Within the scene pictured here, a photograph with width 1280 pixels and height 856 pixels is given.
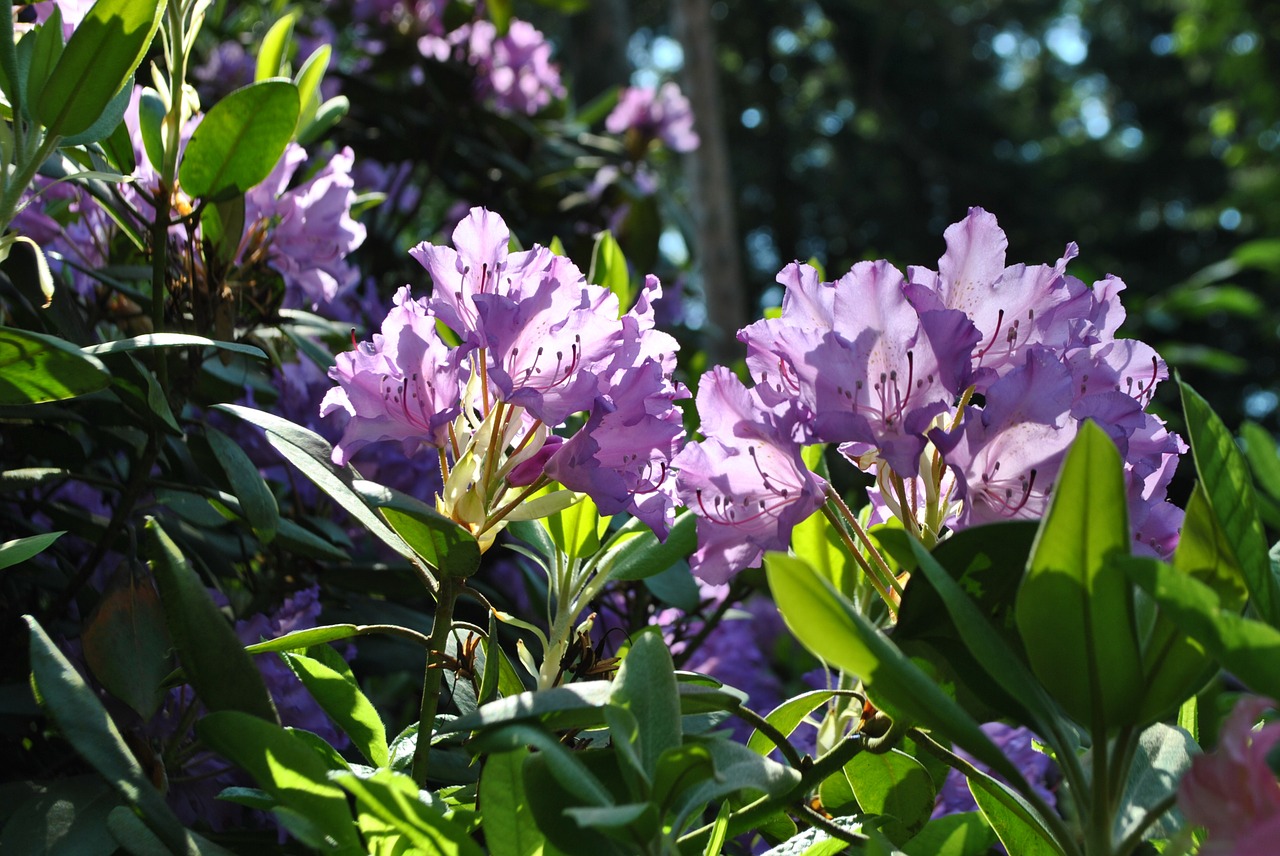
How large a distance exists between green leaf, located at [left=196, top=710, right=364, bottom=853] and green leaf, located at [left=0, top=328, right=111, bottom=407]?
251 mm

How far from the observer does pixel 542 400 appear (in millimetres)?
670

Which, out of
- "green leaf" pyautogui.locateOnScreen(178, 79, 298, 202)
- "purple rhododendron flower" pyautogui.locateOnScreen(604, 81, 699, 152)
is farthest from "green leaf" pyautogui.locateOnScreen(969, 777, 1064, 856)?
"purple rhododendron flower" pyautogui.locateOnScreen(604, 81, 699, 152)

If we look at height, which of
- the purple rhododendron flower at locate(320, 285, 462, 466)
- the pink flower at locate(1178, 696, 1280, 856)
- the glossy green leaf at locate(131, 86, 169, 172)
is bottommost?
the pink flower at locate(1178, 696, 1280, 856)

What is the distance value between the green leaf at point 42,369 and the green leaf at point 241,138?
266mm

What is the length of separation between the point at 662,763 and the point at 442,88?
75.1 inches

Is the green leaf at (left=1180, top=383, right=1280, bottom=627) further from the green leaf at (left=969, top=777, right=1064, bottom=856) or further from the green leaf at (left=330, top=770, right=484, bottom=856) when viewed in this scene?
the green leaf at (left=330, top=770, right=484, bottom=856)

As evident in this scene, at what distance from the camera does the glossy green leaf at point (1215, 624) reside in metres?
0.47

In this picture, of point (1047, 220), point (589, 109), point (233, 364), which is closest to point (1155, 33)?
point (1047, 220)

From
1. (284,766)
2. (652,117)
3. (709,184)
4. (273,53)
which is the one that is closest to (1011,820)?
(284,766)

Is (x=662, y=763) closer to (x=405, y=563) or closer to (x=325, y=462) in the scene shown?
(x=325, y=462)

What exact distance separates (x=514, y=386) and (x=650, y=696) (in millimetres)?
224

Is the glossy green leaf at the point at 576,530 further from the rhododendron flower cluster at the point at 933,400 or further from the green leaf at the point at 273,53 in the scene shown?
the green leaf at the point at 273,53

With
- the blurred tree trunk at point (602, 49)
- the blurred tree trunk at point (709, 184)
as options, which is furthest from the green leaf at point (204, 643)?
the blurred tree trunk at point (602, 49)

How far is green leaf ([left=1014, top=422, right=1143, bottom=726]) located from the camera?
1.63ft
